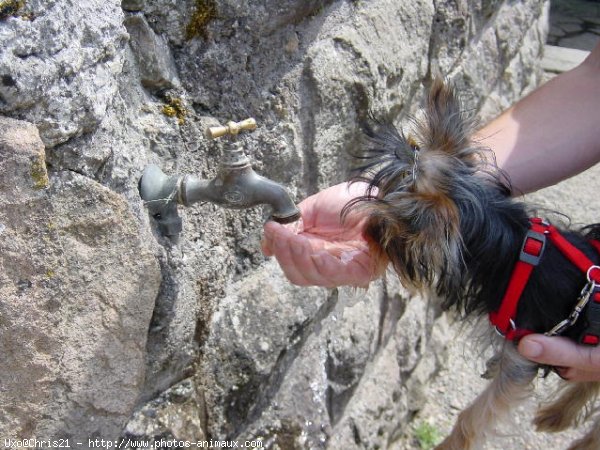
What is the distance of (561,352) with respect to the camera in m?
1.60

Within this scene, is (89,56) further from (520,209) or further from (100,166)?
(520,209)

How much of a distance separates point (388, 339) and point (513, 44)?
1807 mm

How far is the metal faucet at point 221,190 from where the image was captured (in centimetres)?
123

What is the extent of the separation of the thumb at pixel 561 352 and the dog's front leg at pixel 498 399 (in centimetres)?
24

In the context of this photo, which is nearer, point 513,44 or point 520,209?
point 520,209

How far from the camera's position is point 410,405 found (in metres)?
2.36

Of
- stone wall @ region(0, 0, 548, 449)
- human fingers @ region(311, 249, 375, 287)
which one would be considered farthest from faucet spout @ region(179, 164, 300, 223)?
human fingers @ region(311, 249, 375, 287)

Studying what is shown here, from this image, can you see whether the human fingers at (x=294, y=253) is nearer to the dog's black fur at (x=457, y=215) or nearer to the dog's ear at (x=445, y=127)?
the dog's black fur at (x=457, y=215)

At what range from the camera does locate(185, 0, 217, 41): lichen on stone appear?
1412mm

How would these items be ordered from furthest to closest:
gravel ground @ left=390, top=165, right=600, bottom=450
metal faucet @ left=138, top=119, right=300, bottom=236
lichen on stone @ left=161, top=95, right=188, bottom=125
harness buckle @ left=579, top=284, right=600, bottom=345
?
gravel ground @ left=390, top=165, right=600, bottom=450
harness buckle @ left=579, top=284, right=600, bottom=345
lichen on stone @ left=161, top=95, right=188, bottom=125
metal faucet @ left=138, top=119, right=300, bottom=236

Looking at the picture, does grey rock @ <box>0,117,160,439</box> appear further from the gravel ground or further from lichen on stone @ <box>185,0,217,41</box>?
the gravel ground

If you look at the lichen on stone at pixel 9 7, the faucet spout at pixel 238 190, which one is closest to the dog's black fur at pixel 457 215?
the faucet spout at pixel 238 190

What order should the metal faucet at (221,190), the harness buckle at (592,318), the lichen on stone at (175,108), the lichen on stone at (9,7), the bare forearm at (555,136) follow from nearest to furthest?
1. the lichen on stone at (9,7)
2. the metal faucet at (221,190)
3. the lichen on stone at (175,108)
4. the harness buckle at (592,318)
5. the bare forearm at (555,136)

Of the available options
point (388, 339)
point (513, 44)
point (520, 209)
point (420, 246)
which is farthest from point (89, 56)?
point (513, 44)
